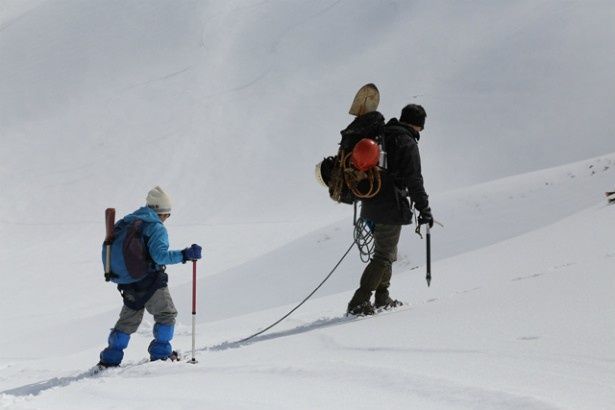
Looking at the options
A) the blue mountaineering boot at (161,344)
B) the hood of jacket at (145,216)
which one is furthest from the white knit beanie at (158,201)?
the blue mountaineering boot at (161,344)

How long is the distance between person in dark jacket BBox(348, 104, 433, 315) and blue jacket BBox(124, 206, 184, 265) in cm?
159

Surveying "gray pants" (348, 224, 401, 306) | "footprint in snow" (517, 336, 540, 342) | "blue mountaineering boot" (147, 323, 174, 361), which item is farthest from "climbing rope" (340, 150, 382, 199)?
"footprint in snow" (517, 336, 540, 342)

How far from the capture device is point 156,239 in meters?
5.79

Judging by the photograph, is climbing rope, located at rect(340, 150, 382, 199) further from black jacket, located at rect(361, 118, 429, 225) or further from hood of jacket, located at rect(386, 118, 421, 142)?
hood of jacket, located at rect(386, 118, 421, 142)

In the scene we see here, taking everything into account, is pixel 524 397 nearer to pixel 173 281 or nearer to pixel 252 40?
pixel 173 281

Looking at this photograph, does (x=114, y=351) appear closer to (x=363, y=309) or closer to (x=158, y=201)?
(x=158, y=201)

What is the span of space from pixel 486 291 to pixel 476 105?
71.8 feet

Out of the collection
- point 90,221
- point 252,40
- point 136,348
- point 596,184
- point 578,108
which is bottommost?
point 136,348

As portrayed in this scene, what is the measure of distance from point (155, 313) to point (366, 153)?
1.97m

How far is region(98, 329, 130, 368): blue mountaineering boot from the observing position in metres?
5.96

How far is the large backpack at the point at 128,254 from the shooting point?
19.0 feet

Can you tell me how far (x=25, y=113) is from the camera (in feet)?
98.6

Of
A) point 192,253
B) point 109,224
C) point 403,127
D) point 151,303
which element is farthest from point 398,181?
point 109,224

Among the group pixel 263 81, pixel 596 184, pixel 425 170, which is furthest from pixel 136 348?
pixel 263 81
